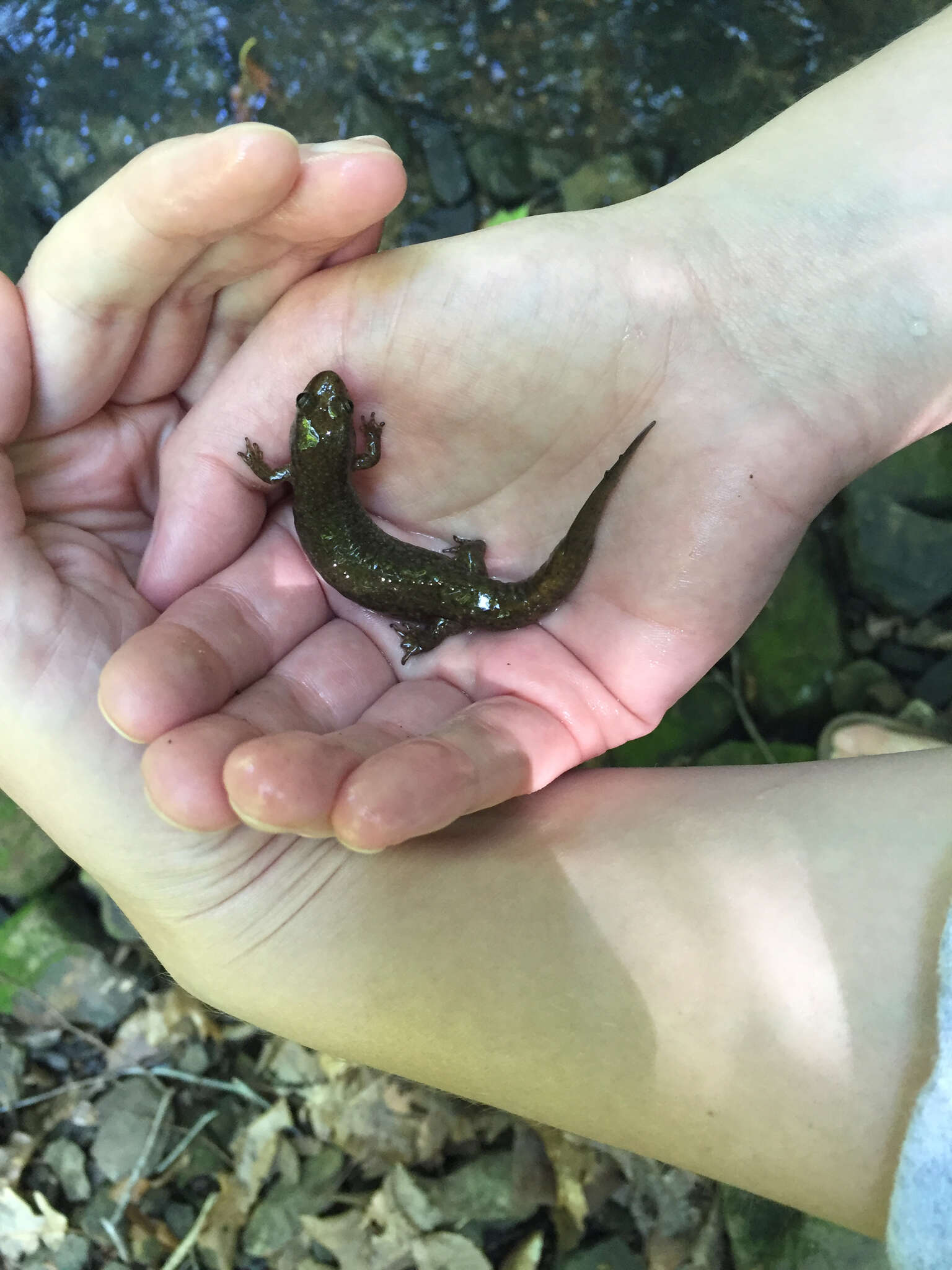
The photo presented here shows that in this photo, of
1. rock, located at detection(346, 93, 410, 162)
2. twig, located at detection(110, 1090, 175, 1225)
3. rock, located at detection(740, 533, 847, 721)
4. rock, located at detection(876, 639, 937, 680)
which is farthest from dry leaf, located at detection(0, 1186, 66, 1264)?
rock, located at detection(346, 93, 410, 162)

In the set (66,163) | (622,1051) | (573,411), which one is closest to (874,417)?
(573,411)

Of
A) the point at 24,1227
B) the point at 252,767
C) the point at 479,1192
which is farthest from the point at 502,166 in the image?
the point at 24,1227

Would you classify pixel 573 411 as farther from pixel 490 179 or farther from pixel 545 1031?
pixel 490 179

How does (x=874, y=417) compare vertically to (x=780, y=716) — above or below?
above

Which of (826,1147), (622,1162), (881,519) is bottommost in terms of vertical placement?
(622,1162)

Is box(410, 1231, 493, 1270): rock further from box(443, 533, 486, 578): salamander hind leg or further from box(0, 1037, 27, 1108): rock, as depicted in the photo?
box(443, 533, 486, 578): salamander hind leg
